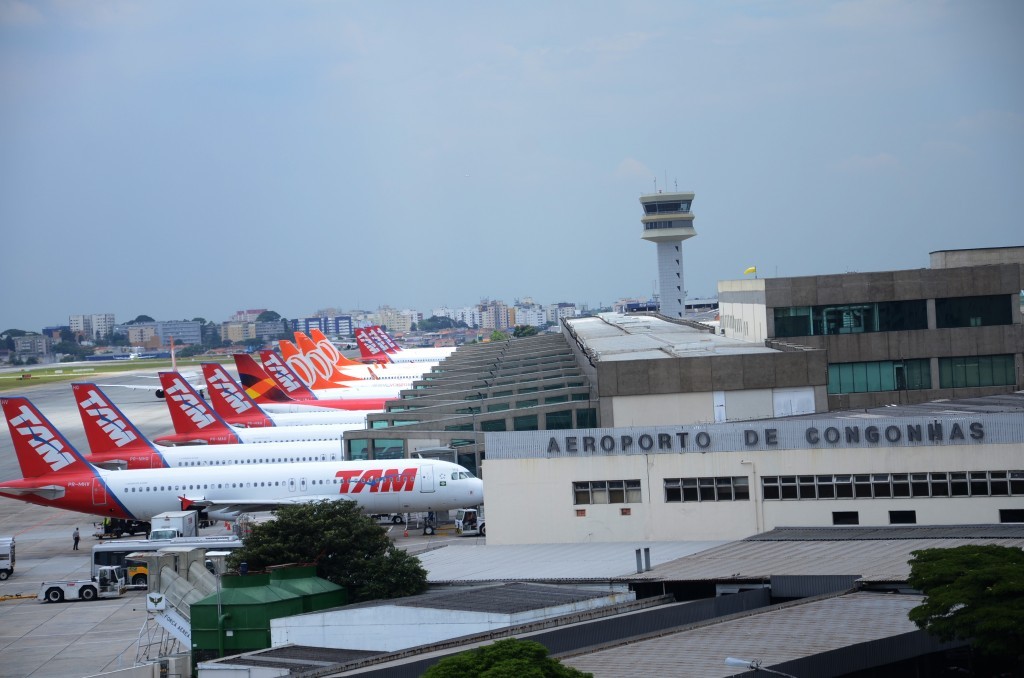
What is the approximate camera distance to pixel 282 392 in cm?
11588

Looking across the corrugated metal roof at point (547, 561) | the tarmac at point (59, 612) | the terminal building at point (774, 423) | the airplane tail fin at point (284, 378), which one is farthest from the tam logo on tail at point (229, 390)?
the corrugated metal roof at point (547, 561)

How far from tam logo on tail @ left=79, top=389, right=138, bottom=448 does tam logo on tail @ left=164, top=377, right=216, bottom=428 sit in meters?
9.05

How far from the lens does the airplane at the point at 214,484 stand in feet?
208

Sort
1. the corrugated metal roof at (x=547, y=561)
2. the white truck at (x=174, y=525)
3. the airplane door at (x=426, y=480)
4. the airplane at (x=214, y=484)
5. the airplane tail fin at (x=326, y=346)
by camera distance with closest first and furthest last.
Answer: the corrugated metal roof at (x=547, y=561)
the white truck at (x=174, y=525)
the airplane door at (x=426, y=480)
the airplane at (x=214, y=484)
the airplane tail fin at (x=326, y=346)

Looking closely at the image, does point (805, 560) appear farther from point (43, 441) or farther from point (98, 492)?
point (43, 441)

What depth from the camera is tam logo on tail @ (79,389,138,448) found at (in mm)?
72938

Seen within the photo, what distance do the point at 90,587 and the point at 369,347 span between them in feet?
438

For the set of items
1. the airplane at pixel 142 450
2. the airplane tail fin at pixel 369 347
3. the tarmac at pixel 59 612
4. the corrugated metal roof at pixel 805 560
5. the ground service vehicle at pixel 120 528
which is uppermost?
the airplane tail fin at pixel 369 347

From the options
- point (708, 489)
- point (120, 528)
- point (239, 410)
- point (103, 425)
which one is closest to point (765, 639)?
point (708, 489)

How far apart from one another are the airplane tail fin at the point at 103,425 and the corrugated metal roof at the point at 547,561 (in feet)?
110

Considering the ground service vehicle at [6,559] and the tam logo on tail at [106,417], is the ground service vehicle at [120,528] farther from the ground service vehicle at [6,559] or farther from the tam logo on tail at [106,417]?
the ground service vehicle at [6,559]

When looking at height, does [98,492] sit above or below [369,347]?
below

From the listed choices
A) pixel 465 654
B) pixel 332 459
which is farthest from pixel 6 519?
pixel 465 654

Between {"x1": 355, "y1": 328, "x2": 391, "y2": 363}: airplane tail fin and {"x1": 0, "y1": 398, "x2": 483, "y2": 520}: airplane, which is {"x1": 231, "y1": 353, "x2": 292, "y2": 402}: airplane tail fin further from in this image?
{"x1": 355, "y1": 328, "x2": 391, "y2": 363}: airplane tail fin
